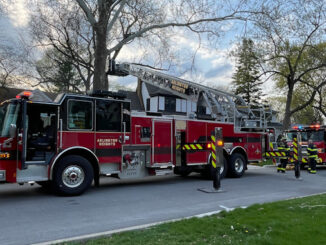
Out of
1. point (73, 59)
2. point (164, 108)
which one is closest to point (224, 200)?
point (73, 59)

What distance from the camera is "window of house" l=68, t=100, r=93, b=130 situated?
8297 mm

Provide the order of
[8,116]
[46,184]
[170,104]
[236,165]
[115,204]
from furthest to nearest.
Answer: [170,104] < [236,165] < [46,184] < [8,116] < [115,204]

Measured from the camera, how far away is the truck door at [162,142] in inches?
392

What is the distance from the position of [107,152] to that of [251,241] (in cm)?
547

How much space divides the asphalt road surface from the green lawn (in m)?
1.01

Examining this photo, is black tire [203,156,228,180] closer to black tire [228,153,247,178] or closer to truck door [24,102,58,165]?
black tire [228,153,247,178]

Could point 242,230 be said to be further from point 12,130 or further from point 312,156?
point 312,156

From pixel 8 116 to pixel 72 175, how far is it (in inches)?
83.8

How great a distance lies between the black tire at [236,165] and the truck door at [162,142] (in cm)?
297

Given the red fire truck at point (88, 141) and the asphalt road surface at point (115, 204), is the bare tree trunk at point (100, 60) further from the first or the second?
the red fire truck at point (88, 141)

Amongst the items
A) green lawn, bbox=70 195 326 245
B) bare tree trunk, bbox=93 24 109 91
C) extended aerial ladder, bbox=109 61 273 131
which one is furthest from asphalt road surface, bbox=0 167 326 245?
bare tree trunk, bbox=93 24 109 91

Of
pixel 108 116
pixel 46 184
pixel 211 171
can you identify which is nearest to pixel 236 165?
pixel 211 171

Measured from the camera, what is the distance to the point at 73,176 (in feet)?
26.6

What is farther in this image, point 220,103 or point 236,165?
point 220,103
